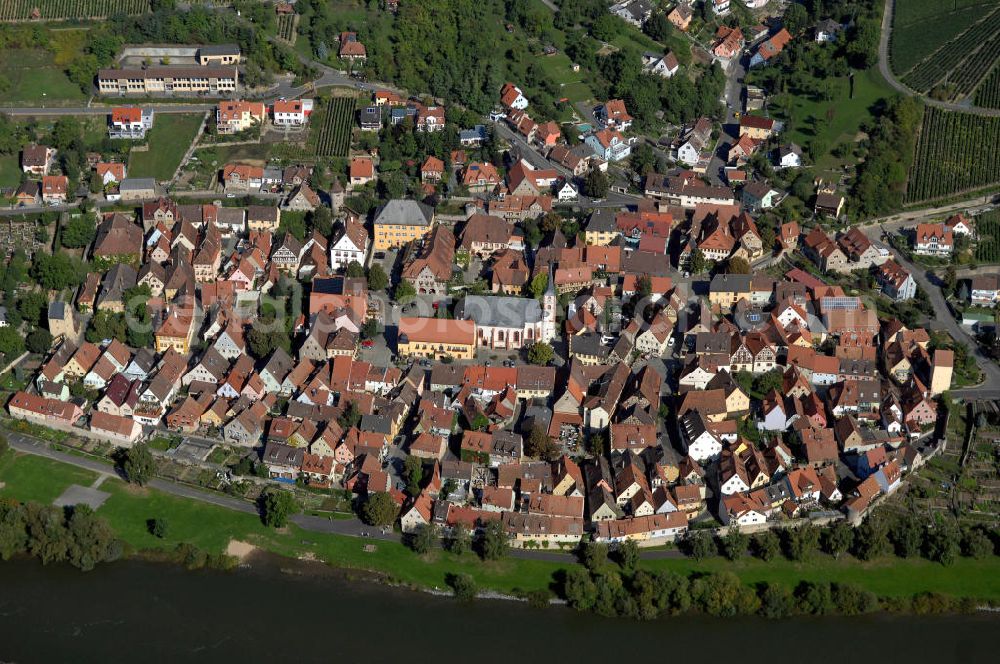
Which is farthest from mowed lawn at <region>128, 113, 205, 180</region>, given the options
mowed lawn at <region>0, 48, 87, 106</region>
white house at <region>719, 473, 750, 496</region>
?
white house at <region>719, 473, 750, 496</region>

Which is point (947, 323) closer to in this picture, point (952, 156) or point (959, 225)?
point (959, 225)

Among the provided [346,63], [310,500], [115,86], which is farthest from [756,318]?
[115,86]

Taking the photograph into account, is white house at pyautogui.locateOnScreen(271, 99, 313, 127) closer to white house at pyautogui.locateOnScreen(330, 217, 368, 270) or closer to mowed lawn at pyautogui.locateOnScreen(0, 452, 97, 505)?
white house at pyautogui.locateOnScreen(330, 217, 368, 270)

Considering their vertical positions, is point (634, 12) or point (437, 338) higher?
point (634, 12)

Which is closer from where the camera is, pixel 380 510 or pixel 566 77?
pixel 380 510

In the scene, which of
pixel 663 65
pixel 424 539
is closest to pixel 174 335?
pixel 424 539
